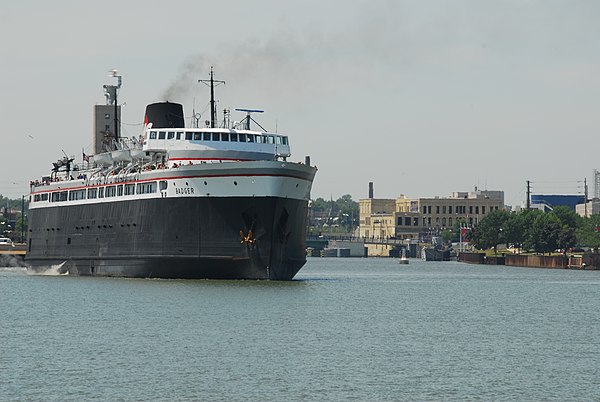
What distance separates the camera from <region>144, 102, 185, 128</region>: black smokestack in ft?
305

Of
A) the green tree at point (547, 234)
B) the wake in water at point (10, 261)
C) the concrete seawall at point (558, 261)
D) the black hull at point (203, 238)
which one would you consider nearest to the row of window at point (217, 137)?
the black hull at point (203, 238)

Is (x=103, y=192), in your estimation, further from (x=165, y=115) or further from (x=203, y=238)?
(x=203, y=238)

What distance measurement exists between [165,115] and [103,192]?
7.58 metres

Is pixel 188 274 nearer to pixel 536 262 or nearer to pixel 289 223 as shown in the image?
pixel 289 223

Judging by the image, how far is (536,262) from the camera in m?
185

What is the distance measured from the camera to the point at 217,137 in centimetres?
8756

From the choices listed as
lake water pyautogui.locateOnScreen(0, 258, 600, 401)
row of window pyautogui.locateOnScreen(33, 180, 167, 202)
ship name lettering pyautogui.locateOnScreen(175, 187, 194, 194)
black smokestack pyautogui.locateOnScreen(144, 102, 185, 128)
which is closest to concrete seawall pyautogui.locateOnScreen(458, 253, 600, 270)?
row of window pyautogui.locateOnScreen(33, 180, 167, 202)

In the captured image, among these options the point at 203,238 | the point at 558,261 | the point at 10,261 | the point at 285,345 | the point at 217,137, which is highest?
the point at 217,137

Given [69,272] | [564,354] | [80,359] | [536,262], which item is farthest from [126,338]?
[536,262]

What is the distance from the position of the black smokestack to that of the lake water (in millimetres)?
16641

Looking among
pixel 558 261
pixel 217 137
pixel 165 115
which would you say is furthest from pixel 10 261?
pixel 217 137

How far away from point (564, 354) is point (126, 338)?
16.9m

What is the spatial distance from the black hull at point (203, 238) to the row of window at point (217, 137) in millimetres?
4979

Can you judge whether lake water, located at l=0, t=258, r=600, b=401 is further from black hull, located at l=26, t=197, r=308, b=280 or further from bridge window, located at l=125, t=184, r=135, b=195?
bridge window, located at l=125, t=184, r=135, b=195
